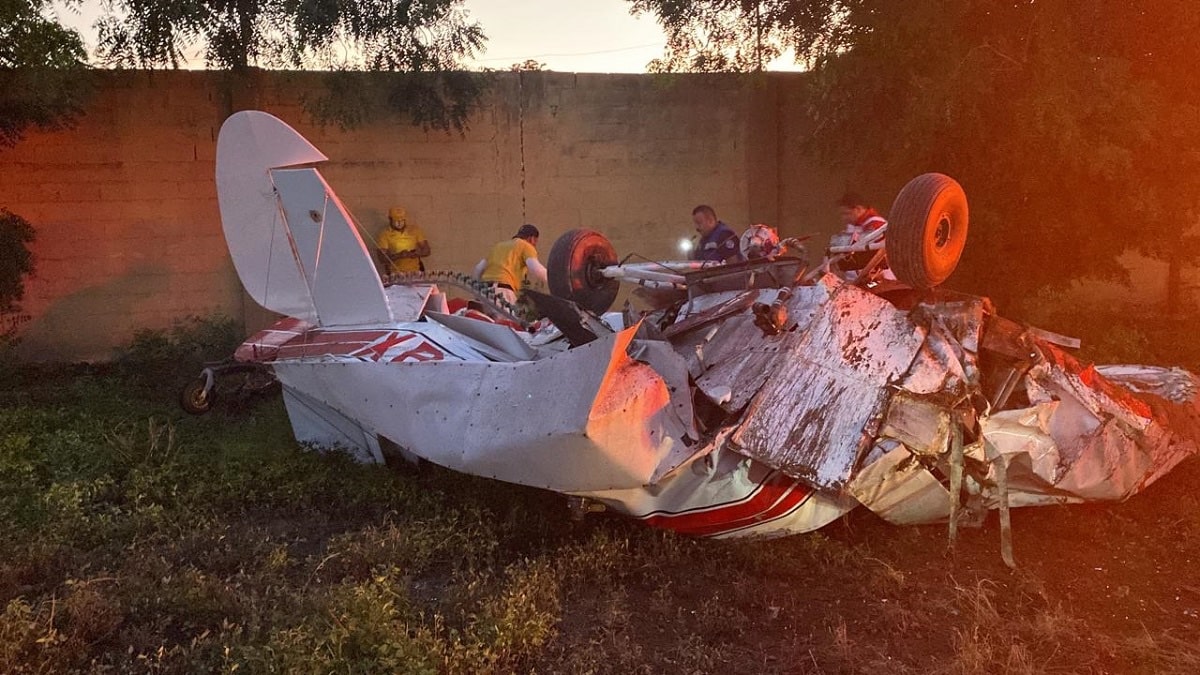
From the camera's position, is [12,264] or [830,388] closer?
[830,388]

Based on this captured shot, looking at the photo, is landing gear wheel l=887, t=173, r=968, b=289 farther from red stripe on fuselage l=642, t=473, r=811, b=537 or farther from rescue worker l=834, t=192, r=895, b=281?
red stripe on fuselage l=642, t=473, r=811, b=537

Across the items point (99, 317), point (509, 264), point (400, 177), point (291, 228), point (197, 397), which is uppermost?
point (400, 177)

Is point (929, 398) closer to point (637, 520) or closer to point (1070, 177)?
point (637, 520)

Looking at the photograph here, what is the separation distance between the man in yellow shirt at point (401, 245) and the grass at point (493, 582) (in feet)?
12.5

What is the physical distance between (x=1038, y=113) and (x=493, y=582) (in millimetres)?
5843

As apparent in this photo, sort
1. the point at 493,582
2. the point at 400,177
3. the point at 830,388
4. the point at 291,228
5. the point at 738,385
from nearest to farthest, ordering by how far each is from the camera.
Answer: the point at 493,582, the point at 830,388, the point at 738,385, the point at 291,228, the point at 400,177

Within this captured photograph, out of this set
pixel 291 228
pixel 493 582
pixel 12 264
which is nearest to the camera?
pixel 493 582

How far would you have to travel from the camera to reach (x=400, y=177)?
32.7ft

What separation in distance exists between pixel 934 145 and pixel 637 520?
529cm

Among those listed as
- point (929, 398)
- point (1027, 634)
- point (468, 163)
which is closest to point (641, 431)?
point (929, 398)

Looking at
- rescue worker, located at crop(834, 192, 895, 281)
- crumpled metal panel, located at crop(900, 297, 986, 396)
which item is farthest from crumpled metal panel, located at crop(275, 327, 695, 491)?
rescue worker, located at crop(834, 192, 895, 281)

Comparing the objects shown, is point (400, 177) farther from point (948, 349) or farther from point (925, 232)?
point (948, 349)

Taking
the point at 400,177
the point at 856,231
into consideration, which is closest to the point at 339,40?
the point at 400,177

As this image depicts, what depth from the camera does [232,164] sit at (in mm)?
5246
